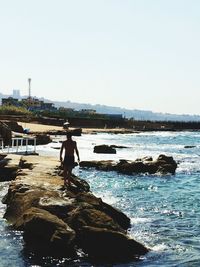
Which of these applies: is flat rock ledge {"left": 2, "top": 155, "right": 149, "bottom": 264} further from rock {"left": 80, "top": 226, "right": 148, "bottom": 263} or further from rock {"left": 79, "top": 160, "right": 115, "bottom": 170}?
rock {"left": 79, "top": 160, "right": 115, "bottom": 170}

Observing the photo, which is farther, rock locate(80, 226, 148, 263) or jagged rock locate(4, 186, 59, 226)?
jagged rock locate(4, 186, 59, 226)

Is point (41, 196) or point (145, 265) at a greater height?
point (41, 196)

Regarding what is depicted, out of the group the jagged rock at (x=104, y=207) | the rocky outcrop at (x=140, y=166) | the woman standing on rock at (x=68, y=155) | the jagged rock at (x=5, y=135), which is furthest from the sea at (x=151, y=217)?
the jagged rock at (x=5, y=135)

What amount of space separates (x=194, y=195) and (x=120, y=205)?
528cm

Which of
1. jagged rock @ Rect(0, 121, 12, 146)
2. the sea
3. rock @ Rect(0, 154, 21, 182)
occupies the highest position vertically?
jagged rock @ Rect(0, 121, 12, 146)

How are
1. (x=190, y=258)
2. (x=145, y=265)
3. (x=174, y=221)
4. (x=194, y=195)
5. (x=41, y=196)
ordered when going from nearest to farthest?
(x=145, y=265), (x=190, y=258), (x=41, y=196), (x=174, y=221), (x=194, y=195)

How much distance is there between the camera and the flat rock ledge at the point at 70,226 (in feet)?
41.5

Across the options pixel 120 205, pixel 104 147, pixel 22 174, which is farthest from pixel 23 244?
pixel 104 147

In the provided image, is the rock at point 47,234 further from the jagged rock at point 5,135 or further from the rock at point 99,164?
the jagged rock at point 5,135

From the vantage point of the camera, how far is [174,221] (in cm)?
1803

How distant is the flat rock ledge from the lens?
498 inches

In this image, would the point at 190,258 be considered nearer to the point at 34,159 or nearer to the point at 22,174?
the point at 22,174

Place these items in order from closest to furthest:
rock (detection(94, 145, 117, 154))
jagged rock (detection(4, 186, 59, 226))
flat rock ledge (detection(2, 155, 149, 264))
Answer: flat rock ledge (detection(2, 155, 149, 264)) → jagged rock (detection(4, 186, 59, 226)) → rock (detection(94, 145, 117, 154))

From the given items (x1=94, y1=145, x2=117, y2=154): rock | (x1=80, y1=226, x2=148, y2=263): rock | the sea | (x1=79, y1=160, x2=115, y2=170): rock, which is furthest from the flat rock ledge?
(x1=94, y1=145, x2=117, y2=154): rock
